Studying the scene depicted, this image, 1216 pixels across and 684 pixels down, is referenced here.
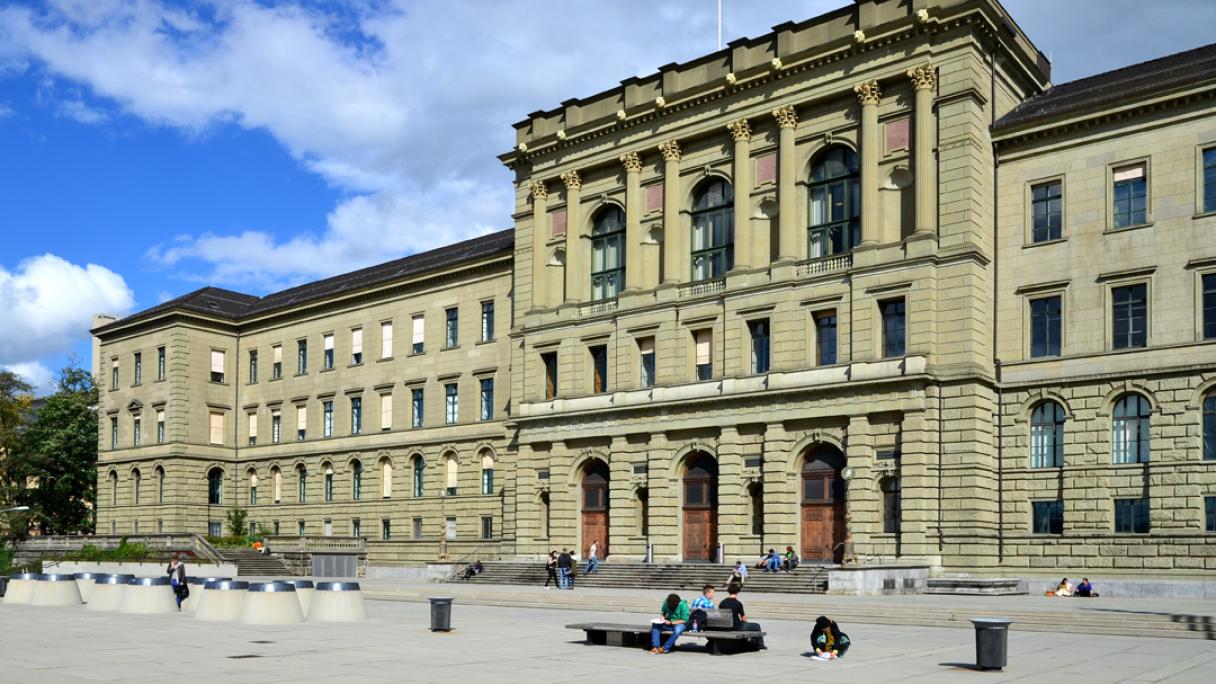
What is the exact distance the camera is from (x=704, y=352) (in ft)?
188

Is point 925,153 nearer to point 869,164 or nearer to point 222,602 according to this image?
point 869,164

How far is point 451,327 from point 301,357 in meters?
14.4

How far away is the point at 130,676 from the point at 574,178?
144 feet

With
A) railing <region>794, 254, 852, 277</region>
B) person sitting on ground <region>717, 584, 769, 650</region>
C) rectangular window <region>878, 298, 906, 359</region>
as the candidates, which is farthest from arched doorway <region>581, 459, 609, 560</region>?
person sitting on ground <region>717, 584, 769, 650</region>

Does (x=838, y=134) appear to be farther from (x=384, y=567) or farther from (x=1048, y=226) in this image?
(x=384, y=567)

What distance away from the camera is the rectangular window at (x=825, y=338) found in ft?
174

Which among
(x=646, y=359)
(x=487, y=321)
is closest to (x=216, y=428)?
(x=487, y=321)

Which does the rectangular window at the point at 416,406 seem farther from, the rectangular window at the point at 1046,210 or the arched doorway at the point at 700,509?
the rectangular window at the point at 1046,210

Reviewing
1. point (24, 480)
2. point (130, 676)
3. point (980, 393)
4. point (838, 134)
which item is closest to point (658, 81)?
point (838, 134)

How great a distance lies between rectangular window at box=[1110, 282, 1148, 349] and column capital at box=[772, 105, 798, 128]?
46.6ft

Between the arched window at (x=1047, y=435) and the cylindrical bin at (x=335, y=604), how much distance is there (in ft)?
86.6

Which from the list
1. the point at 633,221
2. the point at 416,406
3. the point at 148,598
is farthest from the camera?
the point at 416,406

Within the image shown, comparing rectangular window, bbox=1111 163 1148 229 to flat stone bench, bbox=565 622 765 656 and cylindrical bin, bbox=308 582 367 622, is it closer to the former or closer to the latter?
flat stone bench, bbox=565 622 765 656

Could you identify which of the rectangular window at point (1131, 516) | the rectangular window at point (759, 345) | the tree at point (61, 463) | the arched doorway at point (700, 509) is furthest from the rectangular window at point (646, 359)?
the tree at point (61, 463)
